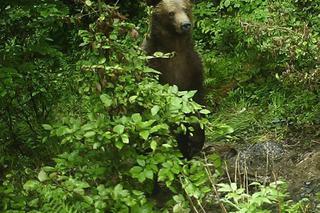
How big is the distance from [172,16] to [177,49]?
308mm

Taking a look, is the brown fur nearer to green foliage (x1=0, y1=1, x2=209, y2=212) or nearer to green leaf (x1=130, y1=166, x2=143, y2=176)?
green foliage (x1=0, y1=1, x2=209, y2=212)

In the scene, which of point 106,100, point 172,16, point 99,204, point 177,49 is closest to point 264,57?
point 177,49

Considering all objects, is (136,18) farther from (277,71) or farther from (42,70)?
(42,70)

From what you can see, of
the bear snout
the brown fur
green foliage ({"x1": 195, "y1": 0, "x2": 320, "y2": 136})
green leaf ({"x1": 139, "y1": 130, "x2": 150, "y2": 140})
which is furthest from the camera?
green foliage ({"x1": 195, "y1": 0, "x2": 320, "y2": 136})

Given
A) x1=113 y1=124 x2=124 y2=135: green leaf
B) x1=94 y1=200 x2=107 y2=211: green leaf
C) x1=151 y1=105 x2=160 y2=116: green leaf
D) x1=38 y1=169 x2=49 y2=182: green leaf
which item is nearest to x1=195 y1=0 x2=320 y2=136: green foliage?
x1=151 y1=105 x2=160 y2=116: green leaf

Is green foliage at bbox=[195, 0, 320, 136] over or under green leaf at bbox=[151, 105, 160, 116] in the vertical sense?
under

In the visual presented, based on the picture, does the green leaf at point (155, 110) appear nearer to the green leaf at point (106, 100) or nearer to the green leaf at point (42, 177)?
the green leaf at point (106, 100)

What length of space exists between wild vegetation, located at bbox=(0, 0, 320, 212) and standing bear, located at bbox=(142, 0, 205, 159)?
38cm

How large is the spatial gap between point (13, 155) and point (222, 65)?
377cm

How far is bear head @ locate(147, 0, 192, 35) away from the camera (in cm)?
552

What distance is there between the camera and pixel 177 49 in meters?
5.70

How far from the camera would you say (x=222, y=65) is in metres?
8.41

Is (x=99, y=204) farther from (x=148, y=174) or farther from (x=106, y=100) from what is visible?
(x=106, y=100)

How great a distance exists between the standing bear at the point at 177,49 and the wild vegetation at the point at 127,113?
14.9 inches
